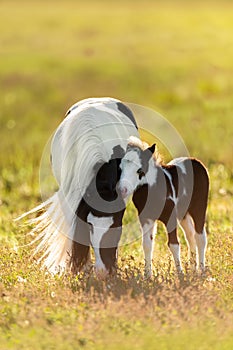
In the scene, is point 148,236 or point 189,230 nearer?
point 148,236

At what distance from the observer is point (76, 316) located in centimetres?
750

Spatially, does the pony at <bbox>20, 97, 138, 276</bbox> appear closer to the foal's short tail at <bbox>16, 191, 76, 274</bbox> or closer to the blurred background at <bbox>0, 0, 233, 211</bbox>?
the foal's short tail at <bbox>16, 191, 76, 274</bbox>

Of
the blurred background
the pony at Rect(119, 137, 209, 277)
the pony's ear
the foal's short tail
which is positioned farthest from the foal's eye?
the blurred background

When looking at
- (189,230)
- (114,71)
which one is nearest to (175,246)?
(189,230)

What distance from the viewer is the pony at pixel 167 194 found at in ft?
26.7

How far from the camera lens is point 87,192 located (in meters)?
8.15

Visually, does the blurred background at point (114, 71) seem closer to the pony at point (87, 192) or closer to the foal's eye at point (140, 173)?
the pony at point (87, 192)

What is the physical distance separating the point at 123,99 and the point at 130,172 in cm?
2078

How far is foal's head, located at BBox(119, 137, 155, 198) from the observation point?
7938 mm

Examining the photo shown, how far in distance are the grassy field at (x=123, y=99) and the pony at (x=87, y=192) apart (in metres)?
0.29

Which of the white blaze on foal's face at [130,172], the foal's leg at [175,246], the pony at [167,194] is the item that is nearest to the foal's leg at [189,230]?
the pony at [167,194]

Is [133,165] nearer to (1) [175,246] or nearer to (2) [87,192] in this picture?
(2) [87,192]

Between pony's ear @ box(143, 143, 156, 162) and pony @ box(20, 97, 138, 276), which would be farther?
pony's ear @ box(143, 143, 156, 162)

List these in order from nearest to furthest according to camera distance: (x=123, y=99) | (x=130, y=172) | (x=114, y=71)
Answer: (x=130, y=172), (x=123, y=99), (x=114, y=71)
